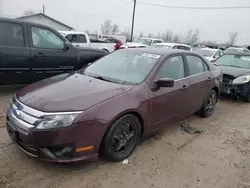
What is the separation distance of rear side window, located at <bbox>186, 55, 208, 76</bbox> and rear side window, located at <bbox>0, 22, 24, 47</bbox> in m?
3.81

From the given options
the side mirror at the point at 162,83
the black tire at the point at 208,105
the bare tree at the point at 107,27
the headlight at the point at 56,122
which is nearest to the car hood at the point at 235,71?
the black tire at the point at 208,105

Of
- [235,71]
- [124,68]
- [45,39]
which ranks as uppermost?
[45,39]

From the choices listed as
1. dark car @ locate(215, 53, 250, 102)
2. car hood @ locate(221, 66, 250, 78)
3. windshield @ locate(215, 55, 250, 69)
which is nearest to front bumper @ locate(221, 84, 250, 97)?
dark car @ locate(215, 53, 250, 102)

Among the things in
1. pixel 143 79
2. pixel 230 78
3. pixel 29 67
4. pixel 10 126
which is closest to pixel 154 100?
pixel 143 79

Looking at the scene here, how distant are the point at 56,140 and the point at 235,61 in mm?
6857

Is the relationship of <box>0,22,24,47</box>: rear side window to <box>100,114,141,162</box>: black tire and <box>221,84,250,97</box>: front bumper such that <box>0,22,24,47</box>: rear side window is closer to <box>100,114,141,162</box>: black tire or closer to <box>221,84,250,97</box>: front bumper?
<box>100,114,141,162</box>: black tire

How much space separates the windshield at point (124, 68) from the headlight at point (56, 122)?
1.07 m

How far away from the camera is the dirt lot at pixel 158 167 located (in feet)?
8.55

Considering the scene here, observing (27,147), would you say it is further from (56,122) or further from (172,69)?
(172,69)

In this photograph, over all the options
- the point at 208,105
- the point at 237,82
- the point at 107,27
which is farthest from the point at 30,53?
the point at 107,27

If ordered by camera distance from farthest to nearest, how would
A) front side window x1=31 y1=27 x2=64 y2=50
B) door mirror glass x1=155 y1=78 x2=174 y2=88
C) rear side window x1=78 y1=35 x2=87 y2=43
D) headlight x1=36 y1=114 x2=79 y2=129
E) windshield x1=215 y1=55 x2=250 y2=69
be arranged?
rear side window x1=78 y1=35 x2=87 y2=43 → windshield x1=215 y1=55 x2=250 y2=69 → front side window x1=31 y1=27 x2=64 y2=50 → door mirror glass x1=155 y1=78 x2=174 y2=88 → headlight x1=36 y1=114 x2=79 y2=129

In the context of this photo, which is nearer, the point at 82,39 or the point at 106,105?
the point at 106,105

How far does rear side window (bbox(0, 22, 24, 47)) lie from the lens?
4965 millimetres

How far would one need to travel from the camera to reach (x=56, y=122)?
2.42m
